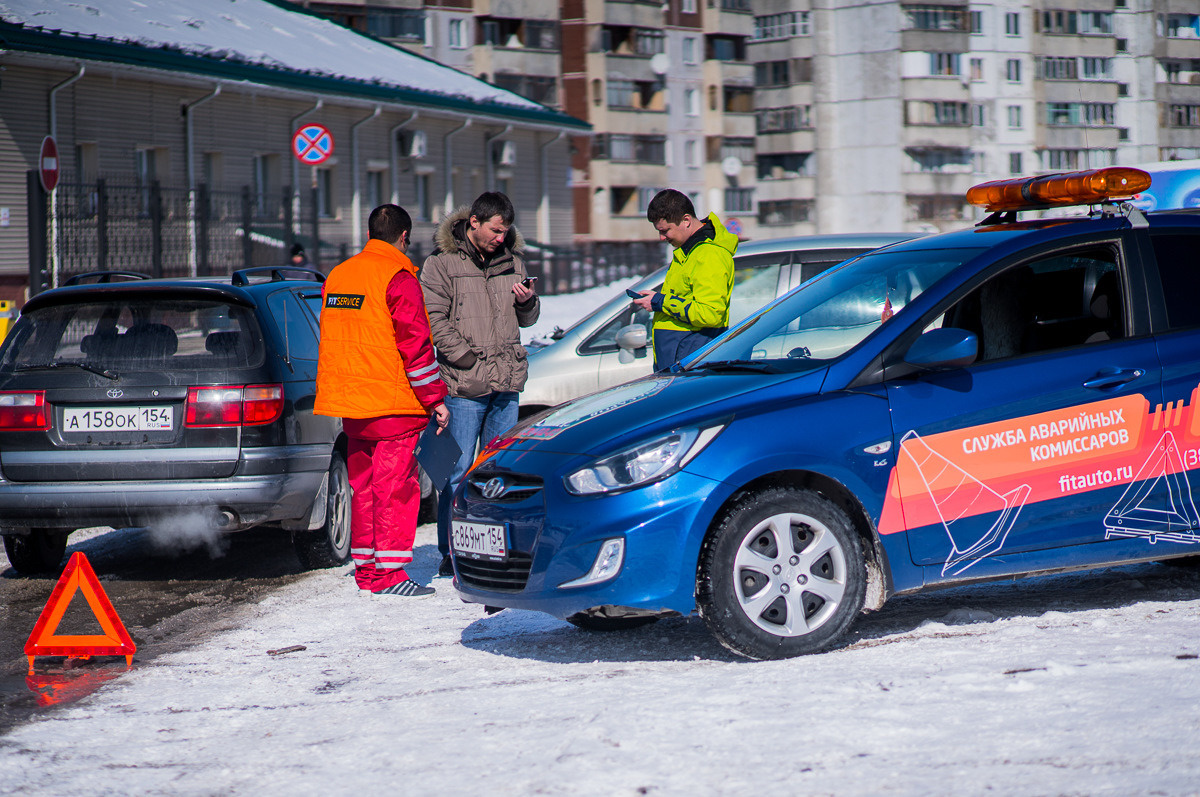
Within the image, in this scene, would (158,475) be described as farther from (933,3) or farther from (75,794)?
(933,3)

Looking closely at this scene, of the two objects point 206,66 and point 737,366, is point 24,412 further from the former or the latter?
point 206,66

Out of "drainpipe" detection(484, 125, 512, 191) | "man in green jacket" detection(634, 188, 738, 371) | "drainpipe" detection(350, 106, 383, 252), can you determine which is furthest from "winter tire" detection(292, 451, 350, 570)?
"drainpipe" detection(484, 125, 512, 191)

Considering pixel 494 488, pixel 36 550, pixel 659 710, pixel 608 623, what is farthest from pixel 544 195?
pixel 659 710

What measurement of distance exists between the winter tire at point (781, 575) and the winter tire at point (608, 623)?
986mm

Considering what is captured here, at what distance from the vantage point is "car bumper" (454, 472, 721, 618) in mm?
5188

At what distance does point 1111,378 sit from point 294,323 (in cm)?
443

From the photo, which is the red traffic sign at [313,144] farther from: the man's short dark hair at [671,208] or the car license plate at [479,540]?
the car license plate at [479,540]

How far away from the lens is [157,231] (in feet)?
75.8

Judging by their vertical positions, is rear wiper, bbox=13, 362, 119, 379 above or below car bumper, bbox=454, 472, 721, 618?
above

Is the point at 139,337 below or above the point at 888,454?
above

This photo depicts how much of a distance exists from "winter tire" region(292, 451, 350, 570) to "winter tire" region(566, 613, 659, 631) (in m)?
2.27

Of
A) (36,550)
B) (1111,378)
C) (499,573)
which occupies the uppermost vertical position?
(1111,378)

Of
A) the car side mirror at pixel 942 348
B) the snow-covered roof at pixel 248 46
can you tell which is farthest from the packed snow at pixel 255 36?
the car side mirror at pixel 942 348

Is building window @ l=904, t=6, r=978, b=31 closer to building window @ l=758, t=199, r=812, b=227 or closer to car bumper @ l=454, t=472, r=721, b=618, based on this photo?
building window @ l=758, t=199, r=812, b=227
